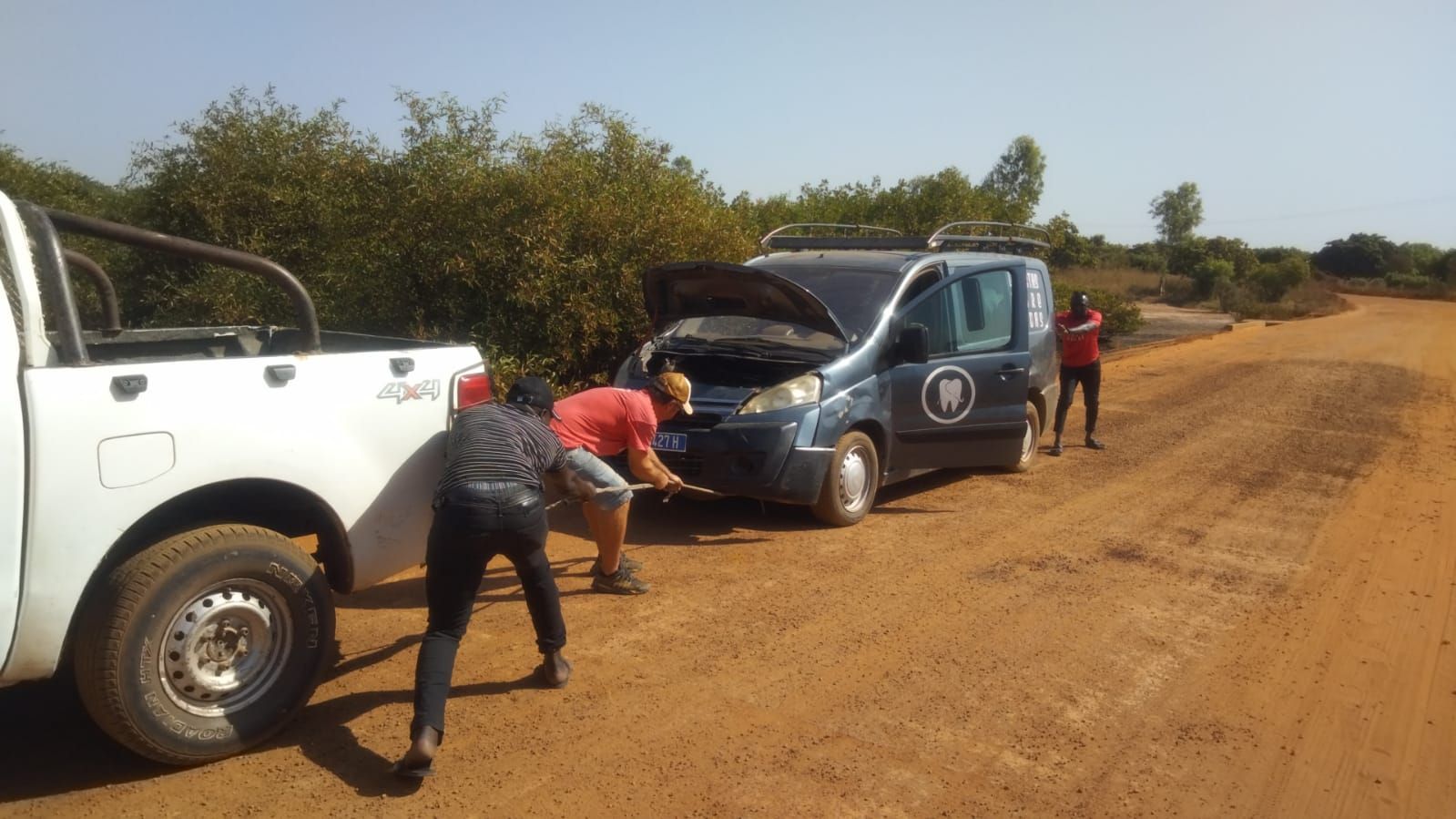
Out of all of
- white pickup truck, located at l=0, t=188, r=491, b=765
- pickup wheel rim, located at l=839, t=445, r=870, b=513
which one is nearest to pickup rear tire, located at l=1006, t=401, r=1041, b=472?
pickup wheel rim, located at l=839, t=445, r=870, b=513

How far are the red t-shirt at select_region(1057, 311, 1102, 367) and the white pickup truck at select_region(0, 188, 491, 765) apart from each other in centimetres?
770

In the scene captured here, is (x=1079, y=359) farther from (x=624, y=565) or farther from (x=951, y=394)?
(x=624, y=565)

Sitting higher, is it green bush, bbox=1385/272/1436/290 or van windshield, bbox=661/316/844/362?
van windshield, bbox=661/316/844/362

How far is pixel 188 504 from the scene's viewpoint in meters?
3.78

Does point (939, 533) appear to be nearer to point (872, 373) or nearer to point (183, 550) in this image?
point (872, 373)

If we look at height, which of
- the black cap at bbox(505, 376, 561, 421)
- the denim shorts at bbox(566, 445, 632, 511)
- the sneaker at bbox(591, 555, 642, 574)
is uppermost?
the black cap at bbox(505, 376, 561, 421)

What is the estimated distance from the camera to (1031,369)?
892 centimetres

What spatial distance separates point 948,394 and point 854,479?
3.73 feet

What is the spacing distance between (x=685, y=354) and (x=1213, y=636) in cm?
374

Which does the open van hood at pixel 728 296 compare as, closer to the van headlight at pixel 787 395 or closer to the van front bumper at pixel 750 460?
the van headlight at pixel 787 395

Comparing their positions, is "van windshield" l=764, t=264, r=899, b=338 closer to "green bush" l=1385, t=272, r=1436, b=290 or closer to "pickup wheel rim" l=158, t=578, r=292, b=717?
"pickup wheel rim" l=158, t=578, r=292, b=717

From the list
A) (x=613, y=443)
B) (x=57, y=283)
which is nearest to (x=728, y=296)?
(x=613, y=443)

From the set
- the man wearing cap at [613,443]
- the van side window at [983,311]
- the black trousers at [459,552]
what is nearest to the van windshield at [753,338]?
the van side window at [983,311]

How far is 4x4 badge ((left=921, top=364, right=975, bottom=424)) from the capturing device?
7.61m
